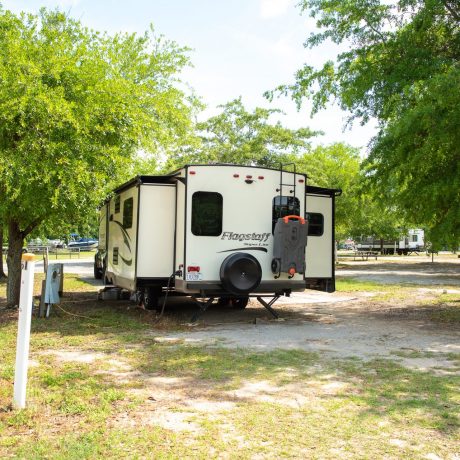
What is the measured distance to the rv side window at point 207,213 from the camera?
9.59m

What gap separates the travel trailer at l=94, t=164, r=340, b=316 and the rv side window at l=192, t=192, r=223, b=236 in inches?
0.7

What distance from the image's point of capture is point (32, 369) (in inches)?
241

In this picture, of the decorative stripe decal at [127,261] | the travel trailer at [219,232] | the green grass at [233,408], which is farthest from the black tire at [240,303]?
the green grass at [233,408]

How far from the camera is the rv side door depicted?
1147 centimetres

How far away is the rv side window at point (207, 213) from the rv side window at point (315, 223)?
2596 mm

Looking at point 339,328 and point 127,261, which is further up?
point 127,261

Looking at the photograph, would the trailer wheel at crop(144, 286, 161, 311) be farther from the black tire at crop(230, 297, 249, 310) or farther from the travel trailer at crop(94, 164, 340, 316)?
the black tire at crop(230, 297, 249, 310)

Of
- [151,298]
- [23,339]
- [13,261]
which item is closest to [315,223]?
[151,298]

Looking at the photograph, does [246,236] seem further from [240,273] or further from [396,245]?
[396,245]

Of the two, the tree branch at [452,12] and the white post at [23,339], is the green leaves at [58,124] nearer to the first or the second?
the white post at [23,339]

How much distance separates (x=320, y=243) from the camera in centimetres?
1158

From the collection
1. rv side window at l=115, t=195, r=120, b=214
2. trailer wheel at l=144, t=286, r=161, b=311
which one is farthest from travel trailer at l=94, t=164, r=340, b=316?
rv side window at l=115, t=195, r=120, b=214

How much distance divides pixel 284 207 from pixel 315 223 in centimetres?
167

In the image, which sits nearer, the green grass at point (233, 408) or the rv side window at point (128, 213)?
the green grass at point (233, 408)
